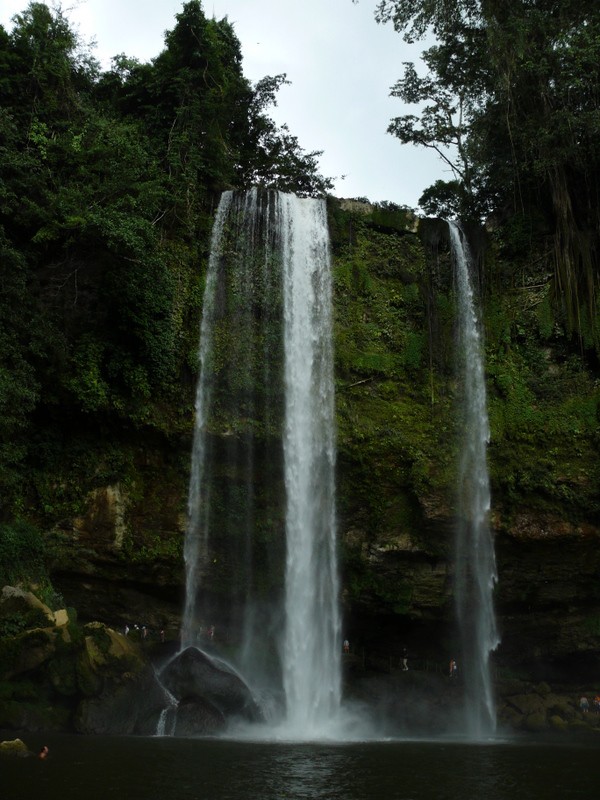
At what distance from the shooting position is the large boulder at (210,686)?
13867 millimetres

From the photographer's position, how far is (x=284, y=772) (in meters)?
9.07

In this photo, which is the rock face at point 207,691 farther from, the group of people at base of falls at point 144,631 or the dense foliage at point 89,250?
the dense foliage at point 89,250

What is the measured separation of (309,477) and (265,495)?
3.76 ft

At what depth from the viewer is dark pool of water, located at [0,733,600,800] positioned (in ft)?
25.5

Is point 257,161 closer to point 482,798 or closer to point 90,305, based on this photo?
point 90,305

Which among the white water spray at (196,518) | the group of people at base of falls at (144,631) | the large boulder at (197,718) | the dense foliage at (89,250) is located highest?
the dense foliage at (89,250)

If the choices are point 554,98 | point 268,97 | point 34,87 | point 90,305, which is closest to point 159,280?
point 90,305

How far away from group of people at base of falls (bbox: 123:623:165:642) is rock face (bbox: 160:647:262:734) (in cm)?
187

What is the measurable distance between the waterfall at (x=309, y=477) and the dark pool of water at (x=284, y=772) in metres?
3.29

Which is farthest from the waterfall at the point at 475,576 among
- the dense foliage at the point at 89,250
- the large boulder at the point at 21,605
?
the large boulder at the point at 21,605

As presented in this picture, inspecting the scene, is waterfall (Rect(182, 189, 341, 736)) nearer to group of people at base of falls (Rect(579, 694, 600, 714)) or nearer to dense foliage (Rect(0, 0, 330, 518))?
dense foliage (Rect(0, 0, 330, 518))

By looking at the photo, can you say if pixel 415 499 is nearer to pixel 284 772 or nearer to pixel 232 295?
pixel 232 295

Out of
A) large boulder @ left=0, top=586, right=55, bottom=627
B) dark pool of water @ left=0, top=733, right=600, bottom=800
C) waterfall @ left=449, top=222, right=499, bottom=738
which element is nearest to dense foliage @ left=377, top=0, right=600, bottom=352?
waterfall @ left=449, top=222, right=499, bottom=738

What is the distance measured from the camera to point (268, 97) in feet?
77.7
